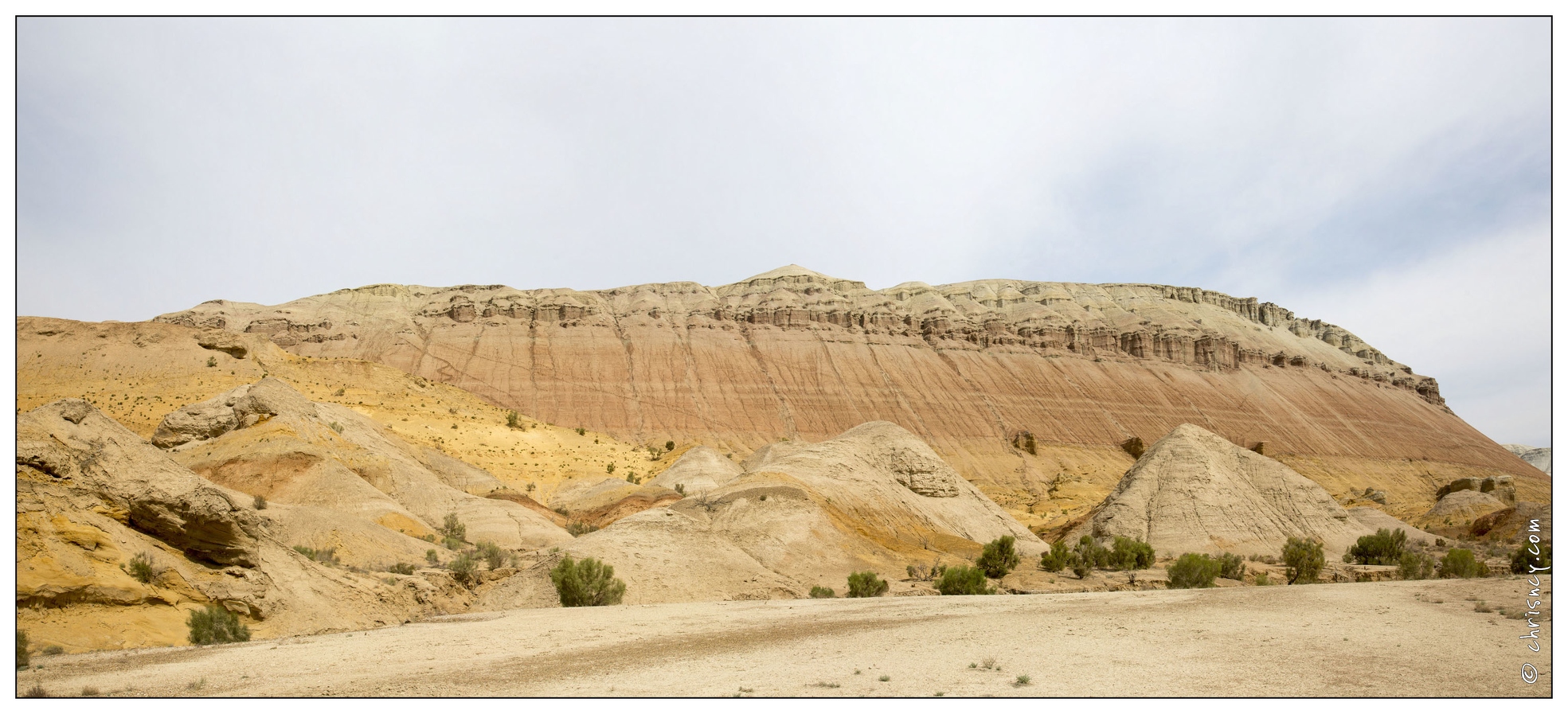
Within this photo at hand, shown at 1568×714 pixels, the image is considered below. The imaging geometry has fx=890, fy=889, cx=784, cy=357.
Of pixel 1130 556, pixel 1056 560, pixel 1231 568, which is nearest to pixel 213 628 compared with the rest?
pixel 1056 560

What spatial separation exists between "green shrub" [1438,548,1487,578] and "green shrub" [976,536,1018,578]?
36.0 feet

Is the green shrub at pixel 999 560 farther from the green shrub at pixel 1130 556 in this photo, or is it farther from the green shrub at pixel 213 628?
the green shrub at pixel 213 628

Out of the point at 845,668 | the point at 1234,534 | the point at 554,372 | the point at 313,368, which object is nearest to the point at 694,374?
the point at 554,372

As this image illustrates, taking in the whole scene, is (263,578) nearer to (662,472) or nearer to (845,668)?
(845,668)

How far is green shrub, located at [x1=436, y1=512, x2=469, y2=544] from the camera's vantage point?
1197 inches

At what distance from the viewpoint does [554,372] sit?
101 metres

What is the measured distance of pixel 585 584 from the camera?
64.9 feet

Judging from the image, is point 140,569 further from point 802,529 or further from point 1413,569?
point 1413,569

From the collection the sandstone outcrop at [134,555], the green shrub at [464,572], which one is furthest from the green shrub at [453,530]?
the sandstone outcrop at [134,555]

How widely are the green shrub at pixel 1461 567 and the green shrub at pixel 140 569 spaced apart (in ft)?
92.8

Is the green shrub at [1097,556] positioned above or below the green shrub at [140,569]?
above

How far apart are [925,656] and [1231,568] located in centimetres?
1786

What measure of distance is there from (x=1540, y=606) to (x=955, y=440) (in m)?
82.6

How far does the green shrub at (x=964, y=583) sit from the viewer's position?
21969 millimetres
